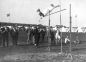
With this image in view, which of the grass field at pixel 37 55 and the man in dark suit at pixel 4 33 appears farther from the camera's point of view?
the man in dark suit at pixel 4 33

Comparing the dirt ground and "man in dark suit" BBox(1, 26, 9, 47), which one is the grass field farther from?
"man in dark suit" BBox(1, 26, 9, 47)

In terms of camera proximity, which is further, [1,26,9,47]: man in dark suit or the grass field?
[1,26,9,47]: man in dark suit

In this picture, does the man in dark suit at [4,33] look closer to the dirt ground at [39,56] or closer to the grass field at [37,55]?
the grass field at [37,55]

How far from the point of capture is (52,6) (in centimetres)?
2103

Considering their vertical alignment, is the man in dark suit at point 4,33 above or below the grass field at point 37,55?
above

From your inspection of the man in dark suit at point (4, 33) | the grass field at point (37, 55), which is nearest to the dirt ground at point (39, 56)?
the grass field at point (37, 55)

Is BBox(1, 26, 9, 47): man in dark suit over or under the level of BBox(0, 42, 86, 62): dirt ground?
over

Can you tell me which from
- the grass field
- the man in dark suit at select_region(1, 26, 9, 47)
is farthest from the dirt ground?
the man in dark suit at select_region(1, 26, 9, 47)

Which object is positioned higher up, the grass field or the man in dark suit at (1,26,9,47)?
the man in dark suit at (1,26,9,47)

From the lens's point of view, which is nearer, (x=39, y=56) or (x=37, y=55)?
(x=39, y=56)

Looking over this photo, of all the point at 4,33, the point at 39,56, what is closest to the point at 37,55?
the point at 39,56

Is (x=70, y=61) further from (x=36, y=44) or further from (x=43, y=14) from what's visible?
(x=36, y=44)

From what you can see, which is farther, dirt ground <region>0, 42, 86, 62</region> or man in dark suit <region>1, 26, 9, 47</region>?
man in dark suit <region>1, 26, 9, 47</region>

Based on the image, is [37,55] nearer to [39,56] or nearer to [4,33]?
[39,56]
